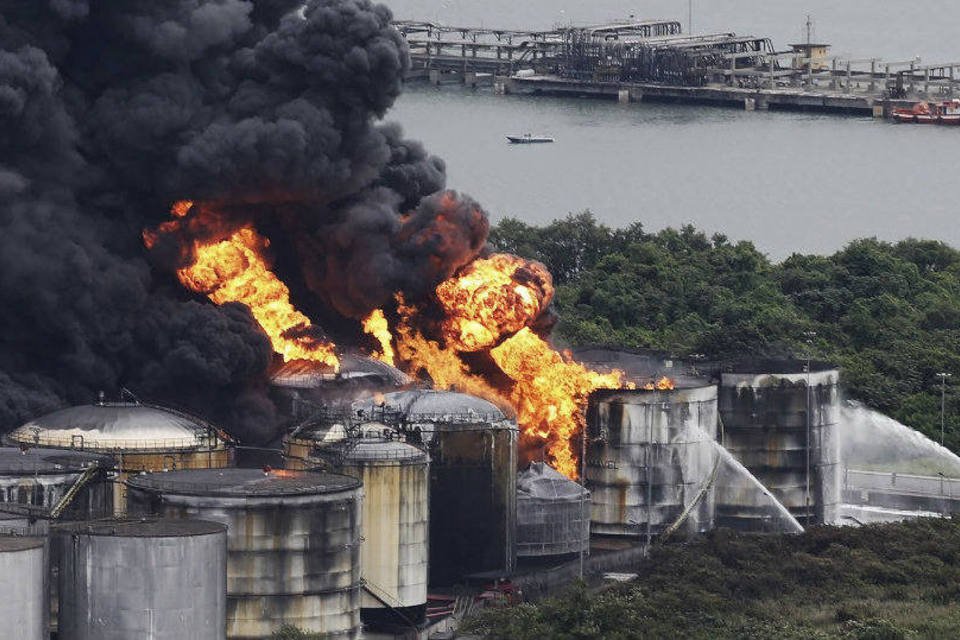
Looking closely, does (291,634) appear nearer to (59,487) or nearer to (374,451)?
(59,487)

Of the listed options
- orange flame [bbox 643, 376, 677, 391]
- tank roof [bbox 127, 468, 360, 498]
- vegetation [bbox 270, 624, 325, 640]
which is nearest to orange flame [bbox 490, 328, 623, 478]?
orange flame [bbox 643, 376, 677, 391]

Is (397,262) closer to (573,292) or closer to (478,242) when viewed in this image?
(478,242)

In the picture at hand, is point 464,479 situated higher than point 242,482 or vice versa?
point 242,482

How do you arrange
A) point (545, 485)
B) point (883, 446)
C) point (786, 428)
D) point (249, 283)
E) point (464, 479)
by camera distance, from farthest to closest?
1. point (883, 446)
2. point (786, 428)
3. point (249, 283)
4. point (545, 485)
5. point (464, 479)

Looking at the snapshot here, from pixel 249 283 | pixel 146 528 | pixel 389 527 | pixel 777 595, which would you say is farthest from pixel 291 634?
pixel 249 283

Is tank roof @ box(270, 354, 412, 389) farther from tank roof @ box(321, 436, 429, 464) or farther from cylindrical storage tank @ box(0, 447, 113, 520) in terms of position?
cylindrical storage tank @ box(0, 447, 113, 520)

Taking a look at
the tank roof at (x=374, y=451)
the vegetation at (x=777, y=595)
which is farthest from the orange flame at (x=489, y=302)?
the tank roof at (x=374, y=451)
